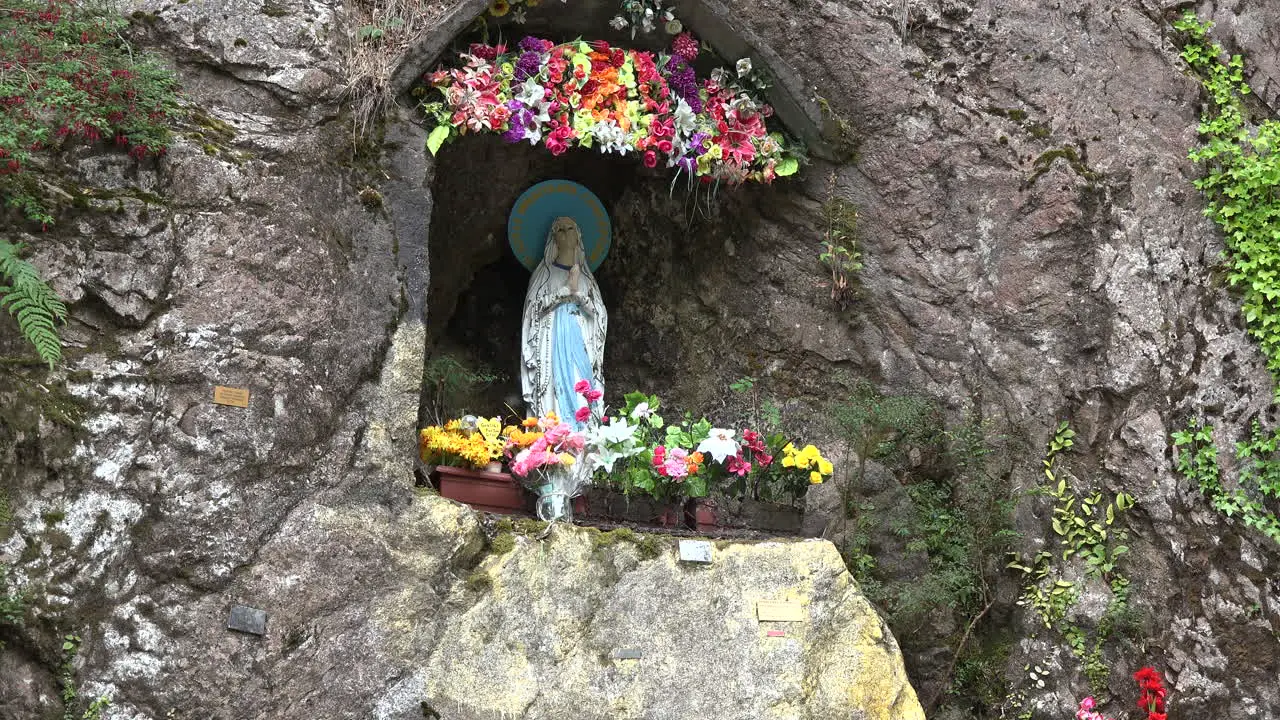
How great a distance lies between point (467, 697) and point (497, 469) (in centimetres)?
116

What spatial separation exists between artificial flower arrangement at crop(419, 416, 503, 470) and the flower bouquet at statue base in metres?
0.09

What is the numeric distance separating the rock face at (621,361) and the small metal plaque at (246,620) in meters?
0.04

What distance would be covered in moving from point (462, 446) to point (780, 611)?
63.2 inches

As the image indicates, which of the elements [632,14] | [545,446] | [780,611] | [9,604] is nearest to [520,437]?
[545,446]

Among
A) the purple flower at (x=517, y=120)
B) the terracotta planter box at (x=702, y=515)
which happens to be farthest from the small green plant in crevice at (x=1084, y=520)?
the purple flower at (x=517, y=120)

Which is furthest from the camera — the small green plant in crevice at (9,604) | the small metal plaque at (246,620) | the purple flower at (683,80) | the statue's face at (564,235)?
the statue's face at (564,235)

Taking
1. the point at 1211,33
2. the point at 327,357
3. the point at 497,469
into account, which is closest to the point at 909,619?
the point at 497,469

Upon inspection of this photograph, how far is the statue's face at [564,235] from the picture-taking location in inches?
264

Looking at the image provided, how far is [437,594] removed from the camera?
518 centimetres

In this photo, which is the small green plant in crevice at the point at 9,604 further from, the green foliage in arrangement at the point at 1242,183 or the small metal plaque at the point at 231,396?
the green foliage in arrangement at the point at 1242,183

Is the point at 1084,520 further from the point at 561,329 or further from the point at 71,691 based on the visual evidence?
the point at 71,691

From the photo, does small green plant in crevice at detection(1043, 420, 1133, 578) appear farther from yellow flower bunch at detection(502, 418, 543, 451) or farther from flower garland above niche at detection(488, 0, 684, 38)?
flower garland above niche at detection(488, 0, 684, 38)

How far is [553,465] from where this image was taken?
18.5 feet

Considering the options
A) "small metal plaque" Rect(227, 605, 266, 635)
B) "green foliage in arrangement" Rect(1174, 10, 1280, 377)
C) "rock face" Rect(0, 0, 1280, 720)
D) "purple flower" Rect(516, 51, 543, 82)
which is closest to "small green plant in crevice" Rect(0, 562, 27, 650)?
"rock face" Rect(0, 0, 1280, 720)
